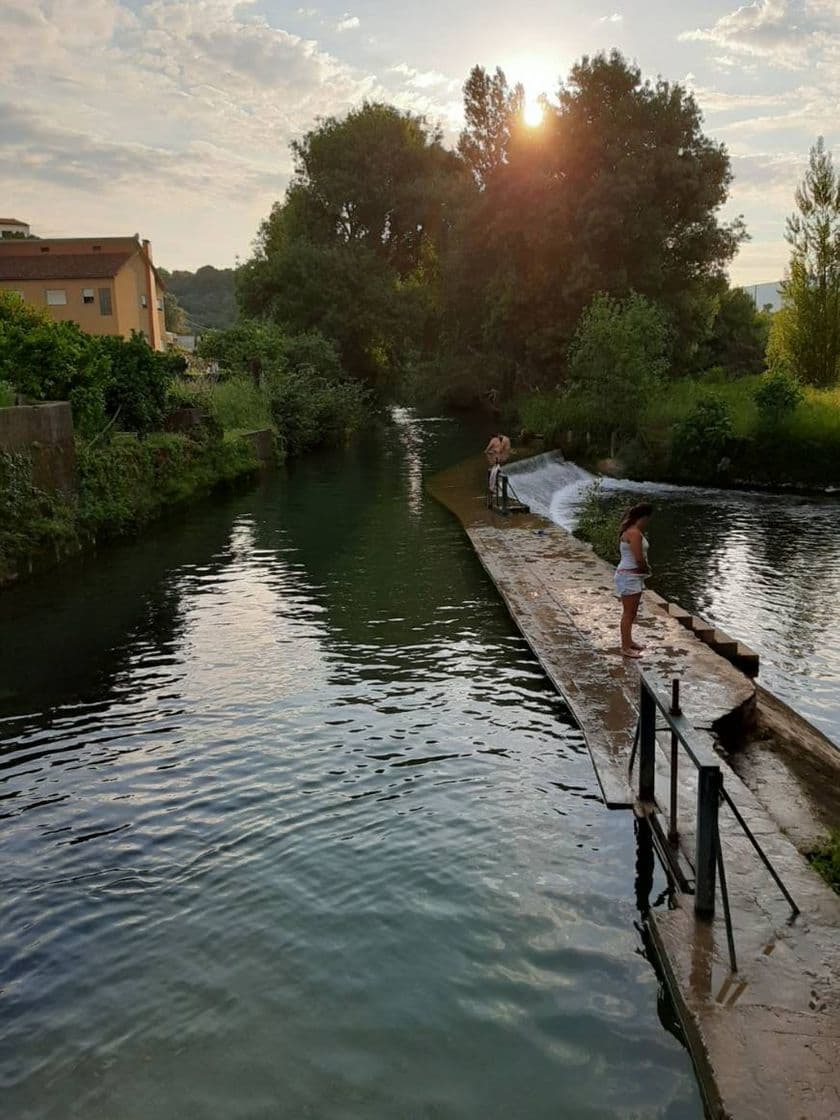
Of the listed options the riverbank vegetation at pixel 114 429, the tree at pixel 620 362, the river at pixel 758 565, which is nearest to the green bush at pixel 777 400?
the river at pixel 758 565

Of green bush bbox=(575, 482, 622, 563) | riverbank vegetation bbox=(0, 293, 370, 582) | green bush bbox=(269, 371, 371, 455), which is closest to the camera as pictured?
riverbank vegetation bbox=(0, 293, 370, 582)

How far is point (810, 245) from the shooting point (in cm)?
3353

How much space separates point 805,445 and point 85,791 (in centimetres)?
2415

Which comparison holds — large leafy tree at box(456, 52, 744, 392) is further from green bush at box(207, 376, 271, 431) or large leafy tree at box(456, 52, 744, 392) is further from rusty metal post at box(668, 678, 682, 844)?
rusty metal post at box(668, 678, 682, 844)

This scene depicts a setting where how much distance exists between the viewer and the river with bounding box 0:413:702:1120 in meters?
4.53

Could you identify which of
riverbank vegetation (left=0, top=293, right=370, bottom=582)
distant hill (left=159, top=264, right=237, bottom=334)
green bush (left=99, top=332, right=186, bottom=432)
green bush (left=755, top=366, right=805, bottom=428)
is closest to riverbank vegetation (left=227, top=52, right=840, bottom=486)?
green bush (left=755, top=366, right=805, bottom=428)

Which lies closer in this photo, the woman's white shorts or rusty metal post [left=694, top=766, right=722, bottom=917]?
rusty metal post [left=694, top=766, right=722, bottom=917]

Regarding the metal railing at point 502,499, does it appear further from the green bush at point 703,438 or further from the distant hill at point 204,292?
the distant hill at point 204,292

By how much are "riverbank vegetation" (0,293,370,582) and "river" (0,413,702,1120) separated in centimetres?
430

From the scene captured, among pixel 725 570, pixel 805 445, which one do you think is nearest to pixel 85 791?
pixel 725 570

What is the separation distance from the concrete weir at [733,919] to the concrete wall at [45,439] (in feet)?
31.0

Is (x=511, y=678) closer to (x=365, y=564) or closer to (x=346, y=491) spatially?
(x=365, y=564)

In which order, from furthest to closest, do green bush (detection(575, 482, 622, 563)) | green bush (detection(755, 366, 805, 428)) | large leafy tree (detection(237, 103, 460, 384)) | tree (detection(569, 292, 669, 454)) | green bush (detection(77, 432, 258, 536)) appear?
large leafy tree (detection(237, 103, 460, 384)) < tree (detection(569, 292, 669, 454)) < green bush (detection(755, 366, 805, 428)) < green bush (detection(77, 432, 258, 536)) < green bush (detection(575, 482, 622, 563))

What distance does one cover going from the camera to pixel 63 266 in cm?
5219
